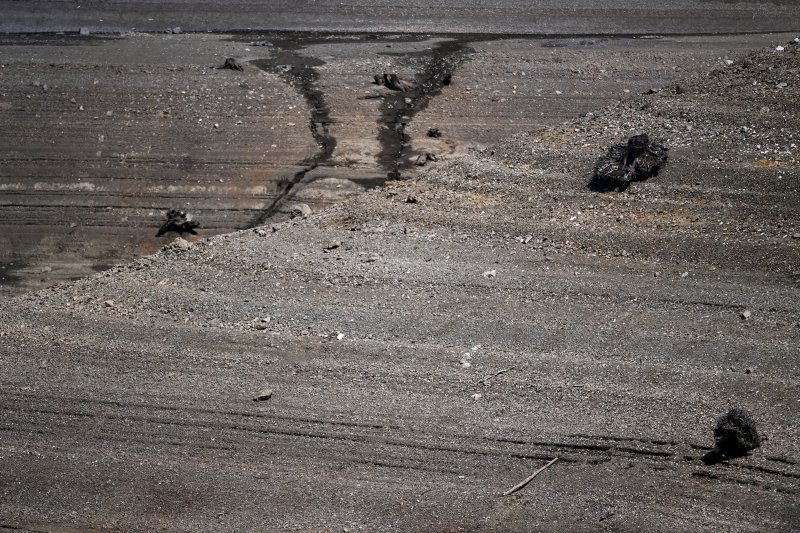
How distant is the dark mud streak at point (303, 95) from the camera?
37.0 ft

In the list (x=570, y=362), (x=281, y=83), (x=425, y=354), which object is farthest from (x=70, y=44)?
(x=570, y=362)

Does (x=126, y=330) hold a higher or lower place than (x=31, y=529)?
higher

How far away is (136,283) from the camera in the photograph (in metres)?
9.79

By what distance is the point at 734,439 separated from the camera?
736cm

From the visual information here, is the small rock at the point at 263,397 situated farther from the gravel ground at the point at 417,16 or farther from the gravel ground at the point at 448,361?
the gravel ground at the point at 417,16

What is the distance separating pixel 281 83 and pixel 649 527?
8634mm

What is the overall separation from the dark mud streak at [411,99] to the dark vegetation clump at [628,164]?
8.13 feet

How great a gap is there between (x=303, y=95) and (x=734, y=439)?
7.97 m

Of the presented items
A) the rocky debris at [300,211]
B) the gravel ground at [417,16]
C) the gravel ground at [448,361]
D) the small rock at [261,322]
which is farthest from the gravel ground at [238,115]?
the small rock at [261,322]

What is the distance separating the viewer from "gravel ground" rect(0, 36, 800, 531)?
7.34m

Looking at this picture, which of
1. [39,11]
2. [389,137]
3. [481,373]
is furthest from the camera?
[39,11]

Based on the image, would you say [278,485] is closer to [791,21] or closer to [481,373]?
[481,373]

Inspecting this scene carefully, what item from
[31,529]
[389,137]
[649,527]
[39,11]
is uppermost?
[39,11]

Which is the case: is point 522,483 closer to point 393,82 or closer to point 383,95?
point 383,95
